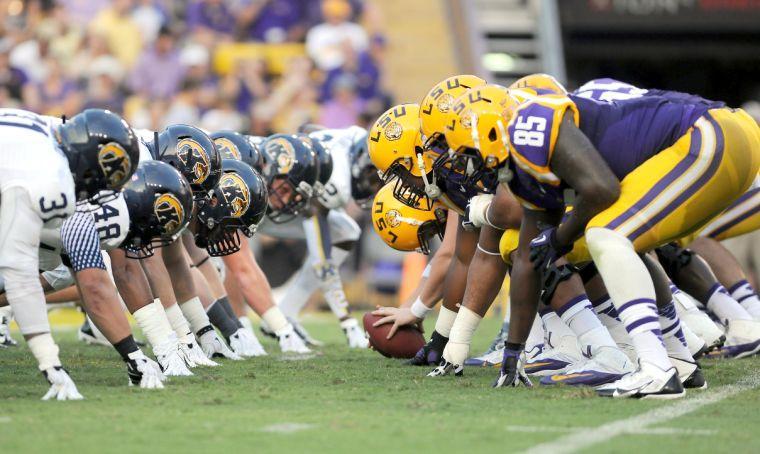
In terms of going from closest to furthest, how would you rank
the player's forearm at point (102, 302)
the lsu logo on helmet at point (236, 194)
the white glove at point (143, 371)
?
1. the player's forearm at point (102, 302)
2. the white glove at point (143, 371)
3. the lsu logo on helmet at point (236, 194)

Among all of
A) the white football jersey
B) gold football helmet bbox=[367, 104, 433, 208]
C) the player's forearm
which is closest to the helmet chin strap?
gold football helmet bbox=[367, 104, 433, 208]

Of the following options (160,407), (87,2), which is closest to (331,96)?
(87,2)

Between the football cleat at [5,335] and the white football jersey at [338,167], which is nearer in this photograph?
the football cleat at [5,335]

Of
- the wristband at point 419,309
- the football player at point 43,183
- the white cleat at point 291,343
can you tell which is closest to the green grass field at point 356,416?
the football player at point 43,183

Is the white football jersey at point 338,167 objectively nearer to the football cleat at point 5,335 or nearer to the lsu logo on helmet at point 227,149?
the lsu logo on helmet at point 227,149

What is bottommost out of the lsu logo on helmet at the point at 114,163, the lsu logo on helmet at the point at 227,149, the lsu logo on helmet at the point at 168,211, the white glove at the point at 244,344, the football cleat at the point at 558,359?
the white glove at the point at 244,344

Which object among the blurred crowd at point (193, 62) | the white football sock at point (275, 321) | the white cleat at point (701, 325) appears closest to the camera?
the white cleat at point (701, 325)

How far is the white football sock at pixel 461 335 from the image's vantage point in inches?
275

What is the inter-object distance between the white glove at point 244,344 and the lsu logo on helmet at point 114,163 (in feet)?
9.47

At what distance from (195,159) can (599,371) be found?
280 cm

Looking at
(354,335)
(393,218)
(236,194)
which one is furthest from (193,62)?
(393,218)

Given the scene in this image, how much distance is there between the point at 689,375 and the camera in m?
6.45

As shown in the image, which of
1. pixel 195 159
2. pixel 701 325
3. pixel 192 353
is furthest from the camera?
pixel 701 325

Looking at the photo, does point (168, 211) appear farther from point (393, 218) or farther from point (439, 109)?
point (393, 218)
